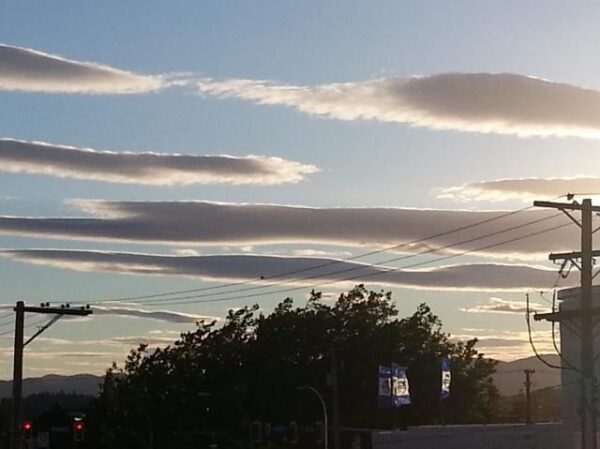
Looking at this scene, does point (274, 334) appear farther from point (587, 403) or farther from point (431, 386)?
point (587, 403)

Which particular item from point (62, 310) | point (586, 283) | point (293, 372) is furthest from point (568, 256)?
point (293, 372)

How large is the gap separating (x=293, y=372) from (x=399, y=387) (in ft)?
63.3

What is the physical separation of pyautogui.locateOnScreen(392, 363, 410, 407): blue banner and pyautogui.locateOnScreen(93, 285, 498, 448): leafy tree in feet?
38.6

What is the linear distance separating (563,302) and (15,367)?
1616 inches

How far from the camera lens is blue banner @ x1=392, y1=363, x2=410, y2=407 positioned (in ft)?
318

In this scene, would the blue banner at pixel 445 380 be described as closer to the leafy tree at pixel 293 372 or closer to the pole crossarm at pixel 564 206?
the leafy tree at pixel 293 372

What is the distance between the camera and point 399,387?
98.5 meters

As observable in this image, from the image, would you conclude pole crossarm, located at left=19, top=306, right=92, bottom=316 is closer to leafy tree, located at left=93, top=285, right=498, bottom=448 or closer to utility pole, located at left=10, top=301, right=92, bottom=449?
utility pole, located at left=10, top=301, right=92, bottom=449

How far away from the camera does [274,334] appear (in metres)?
120

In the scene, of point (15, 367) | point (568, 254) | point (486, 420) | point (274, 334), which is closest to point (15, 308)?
point (15, 367)

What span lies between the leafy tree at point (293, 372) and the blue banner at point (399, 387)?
1177cm

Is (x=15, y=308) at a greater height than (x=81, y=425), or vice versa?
(x=15, y=308)

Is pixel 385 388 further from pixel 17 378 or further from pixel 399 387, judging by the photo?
pixel 17 378

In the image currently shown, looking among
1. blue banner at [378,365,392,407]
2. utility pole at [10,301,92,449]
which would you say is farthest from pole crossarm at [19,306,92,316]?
blue banner at [378,365,392,407]
